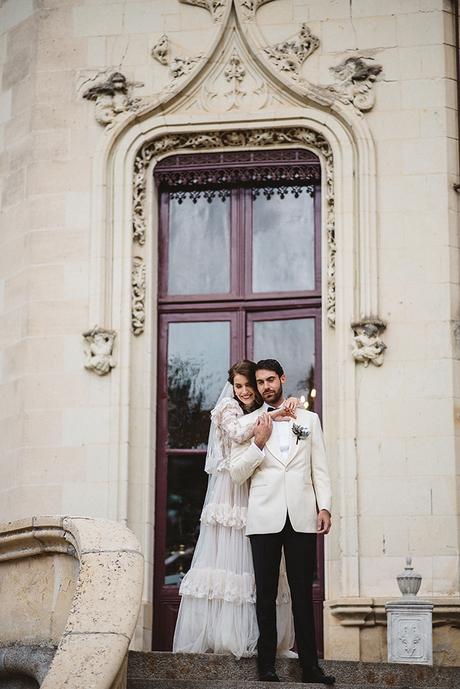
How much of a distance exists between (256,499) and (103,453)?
2.68 metres

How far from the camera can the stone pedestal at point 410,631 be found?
32.5 ft

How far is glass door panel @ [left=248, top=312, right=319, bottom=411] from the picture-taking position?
1198 cm

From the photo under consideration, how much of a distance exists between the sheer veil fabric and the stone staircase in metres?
0.20

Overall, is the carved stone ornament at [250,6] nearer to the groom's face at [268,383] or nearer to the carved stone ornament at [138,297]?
the carved stone ornament at [138,297]

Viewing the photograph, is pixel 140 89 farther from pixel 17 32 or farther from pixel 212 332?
pixel 212 332

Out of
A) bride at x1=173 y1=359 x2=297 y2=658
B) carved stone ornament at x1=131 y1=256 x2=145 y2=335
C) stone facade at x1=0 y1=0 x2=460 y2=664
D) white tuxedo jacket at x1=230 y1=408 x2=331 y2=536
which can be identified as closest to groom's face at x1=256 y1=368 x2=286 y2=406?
bride at x1=173 y1=359 x2=297 y2=658

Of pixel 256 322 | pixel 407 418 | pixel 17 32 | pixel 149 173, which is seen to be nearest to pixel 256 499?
pixel 407 418

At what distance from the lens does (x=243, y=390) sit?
9.47 m

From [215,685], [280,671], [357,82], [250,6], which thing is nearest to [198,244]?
[357,82]

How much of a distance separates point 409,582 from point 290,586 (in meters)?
1.57

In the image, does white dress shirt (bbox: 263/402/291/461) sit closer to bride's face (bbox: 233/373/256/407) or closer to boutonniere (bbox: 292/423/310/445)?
boutonniere (bbox: 292/423/310/445)

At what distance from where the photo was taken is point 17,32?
12664 mm

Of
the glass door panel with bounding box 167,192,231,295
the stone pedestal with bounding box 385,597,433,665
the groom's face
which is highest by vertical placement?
the glass door panel with bounding box 167,192,231,295

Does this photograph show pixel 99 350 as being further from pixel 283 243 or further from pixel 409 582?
pixel 409 582
